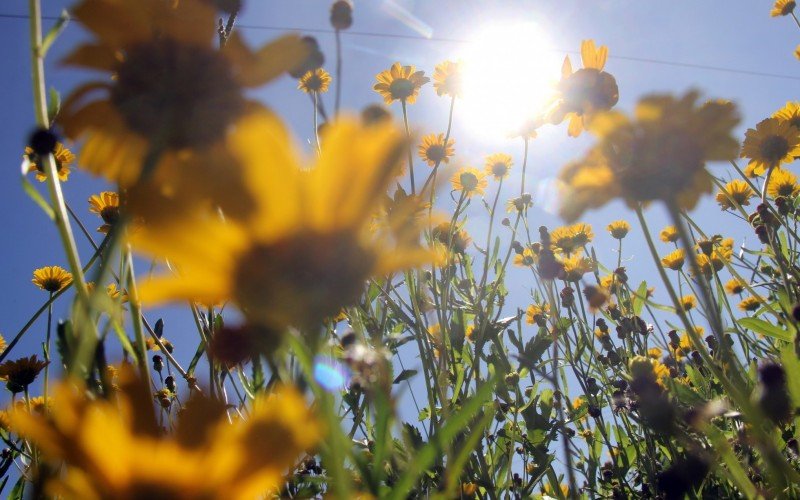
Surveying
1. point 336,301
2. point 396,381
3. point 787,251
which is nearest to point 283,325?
point 336,301

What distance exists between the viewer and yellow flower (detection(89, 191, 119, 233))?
172cm

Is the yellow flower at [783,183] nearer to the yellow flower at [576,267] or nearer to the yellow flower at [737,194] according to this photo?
the yellow flower at [737,194]

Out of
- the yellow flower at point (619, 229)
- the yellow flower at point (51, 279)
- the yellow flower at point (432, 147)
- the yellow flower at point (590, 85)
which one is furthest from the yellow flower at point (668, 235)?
the yellow flower at point (51, 279)

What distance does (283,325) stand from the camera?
0.33 metres

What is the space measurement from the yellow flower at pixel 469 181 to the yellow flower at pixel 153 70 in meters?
1.89

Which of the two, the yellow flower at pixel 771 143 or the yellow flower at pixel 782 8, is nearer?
the yellow flower at pixel 771 143

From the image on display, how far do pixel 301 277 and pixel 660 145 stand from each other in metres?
0.51

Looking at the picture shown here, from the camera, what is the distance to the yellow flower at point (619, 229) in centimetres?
317

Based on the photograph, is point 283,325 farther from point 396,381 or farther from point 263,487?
point 396,381

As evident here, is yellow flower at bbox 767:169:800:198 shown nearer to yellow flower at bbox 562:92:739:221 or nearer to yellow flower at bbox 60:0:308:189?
yellow flower at bbox 562:92:739:221

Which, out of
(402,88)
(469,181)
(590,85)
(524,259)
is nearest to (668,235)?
(524,259)

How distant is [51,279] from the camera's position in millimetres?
2377

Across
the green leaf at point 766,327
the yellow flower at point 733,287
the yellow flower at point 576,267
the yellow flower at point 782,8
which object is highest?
the yellow flower at point 782,8

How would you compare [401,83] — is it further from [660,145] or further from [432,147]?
[660,145]
